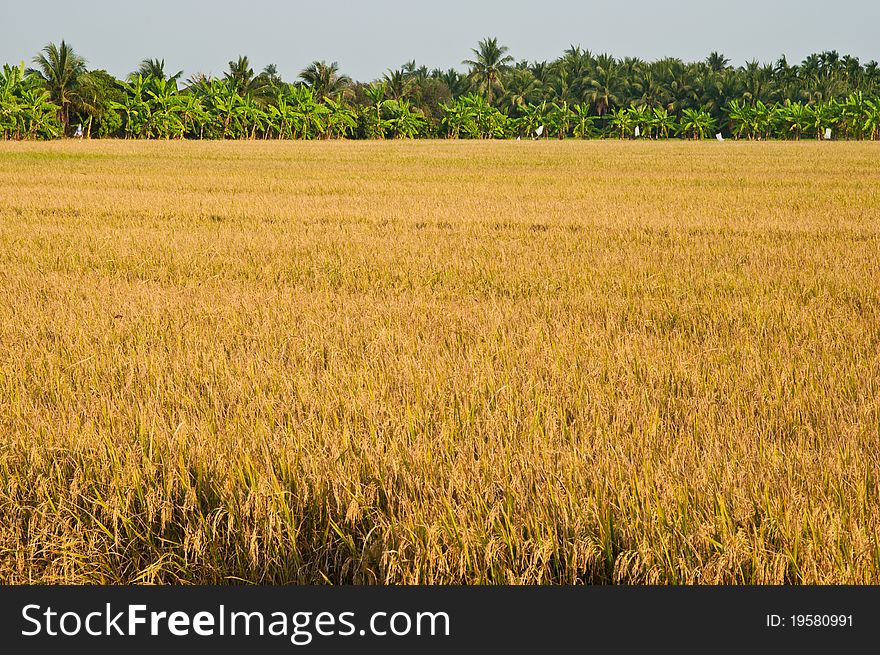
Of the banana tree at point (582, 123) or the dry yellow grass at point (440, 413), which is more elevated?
the banana tree at point (582, 123)

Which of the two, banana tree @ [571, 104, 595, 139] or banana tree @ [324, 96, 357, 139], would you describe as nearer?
banana tree @ [324, 96, 357, 139]

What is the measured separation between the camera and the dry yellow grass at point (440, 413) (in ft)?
8.31

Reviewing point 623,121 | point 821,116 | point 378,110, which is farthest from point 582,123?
point 378,110

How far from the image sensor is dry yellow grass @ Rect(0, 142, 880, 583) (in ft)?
8.31

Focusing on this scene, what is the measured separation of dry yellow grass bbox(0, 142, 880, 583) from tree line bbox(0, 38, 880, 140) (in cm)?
4767

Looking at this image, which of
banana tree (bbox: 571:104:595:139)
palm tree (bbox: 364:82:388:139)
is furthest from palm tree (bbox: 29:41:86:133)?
banana tree (bbox: 571:104:595:139)

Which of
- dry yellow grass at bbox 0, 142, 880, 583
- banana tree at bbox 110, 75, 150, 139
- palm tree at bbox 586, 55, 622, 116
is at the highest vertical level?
palm tree at bbox 586, 55, 622, 116

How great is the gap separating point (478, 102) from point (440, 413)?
74.3 metres

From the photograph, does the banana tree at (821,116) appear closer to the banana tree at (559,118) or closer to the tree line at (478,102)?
the tree line at (478,102)

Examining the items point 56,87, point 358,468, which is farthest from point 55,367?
point 56,87

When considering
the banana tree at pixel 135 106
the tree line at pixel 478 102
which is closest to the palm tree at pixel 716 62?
the tree line at pixel 478 102

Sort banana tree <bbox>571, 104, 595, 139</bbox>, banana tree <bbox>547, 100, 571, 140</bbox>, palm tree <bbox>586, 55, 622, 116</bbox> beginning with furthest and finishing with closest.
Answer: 1. palm tree <bbox>586, 55, 622, 116</bbox>
2. banana tree <bbox>571, 104, 595, 139</bbox>
3. banana tree <bbox>547, 100, 571, 140</bbox>

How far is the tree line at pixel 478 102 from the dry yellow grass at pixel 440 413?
47.7 meters

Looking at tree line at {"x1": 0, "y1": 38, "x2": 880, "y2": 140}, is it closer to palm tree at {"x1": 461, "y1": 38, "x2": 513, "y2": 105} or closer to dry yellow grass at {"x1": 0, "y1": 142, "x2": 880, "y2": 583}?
palm tree at {"x1": 461, "y1": 38, "x2": 513, "y2": 105}
